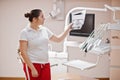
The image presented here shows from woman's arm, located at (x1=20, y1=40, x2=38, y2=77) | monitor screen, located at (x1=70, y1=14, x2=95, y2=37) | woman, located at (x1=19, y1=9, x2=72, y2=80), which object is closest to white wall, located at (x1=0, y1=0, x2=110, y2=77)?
monitor screen, located at (x1=70, y1=14, x2=95, y2=37)

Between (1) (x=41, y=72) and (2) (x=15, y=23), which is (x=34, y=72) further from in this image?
(2) (x=15, y=23)

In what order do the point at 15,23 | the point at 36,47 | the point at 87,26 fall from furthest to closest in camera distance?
the point at 15,23 < the point at 87,26 < the point at 36,47

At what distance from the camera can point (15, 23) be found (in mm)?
4574

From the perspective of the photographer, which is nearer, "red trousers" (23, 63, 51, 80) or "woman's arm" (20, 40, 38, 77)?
"woman's arm" (20, 40, 38, 77)

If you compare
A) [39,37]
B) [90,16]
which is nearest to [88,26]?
[90,16]

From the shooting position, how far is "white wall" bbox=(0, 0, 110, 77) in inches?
176

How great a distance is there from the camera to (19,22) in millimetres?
4574

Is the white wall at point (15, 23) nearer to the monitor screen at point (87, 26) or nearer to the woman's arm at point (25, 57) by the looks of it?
the monitor screen at point (87, 26)

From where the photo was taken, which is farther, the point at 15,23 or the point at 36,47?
the point at 15,23

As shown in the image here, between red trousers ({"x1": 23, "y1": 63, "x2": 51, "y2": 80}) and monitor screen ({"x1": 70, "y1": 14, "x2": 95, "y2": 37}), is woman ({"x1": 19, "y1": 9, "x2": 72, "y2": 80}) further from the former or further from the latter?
monitor screen ({"x1": 70, "y1": 14, "x2": 95, "y2": 37})

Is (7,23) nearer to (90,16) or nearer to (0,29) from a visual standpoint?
(0,29)

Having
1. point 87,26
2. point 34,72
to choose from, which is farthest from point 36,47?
point 87,26

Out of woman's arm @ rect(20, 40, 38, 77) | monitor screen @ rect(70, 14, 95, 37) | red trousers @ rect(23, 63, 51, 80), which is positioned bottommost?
red trousers @ rect(23, 63, 51, 80)

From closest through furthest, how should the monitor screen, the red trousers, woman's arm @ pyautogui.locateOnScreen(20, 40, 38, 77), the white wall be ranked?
woman's arm @ pyautogui.locateOnScreen(20, 40, 38, 77) → the red trousers → the monitor screen → the white wall
